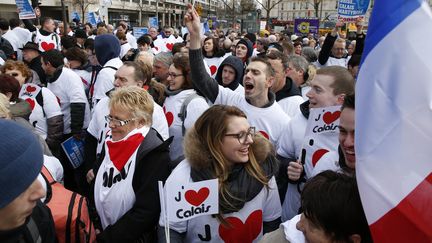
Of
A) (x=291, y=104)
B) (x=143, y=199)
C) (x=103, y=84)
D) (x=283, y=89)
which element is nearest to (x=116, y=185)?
(x=143, y=199)

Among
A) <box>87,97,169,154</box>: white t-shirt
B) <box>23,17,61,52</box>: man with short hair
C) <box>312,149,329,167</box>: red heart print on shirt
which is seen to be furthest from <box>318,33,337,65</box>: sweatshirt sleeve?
<box>23,17,61,52</box>: man with short hair

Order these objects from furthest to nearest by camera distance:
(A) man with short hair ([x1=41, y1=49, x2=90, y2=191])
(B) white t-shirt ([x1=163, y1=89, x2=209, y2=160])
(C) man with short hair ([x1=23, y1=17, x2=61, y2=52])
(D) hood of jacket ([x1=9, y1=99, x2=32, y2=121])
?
(C) man with short hair ([x1=23, y1=17, x2=61, y2=52]), (A) man with short hair ([x1=41, y1=49, x2=90, y2=191]), (B) white t-shirt ([x1=163, y1=89, x2=209, y2=160]), (D) hood of jacket ([x1=9, y1=99, x2=32, y2=121])

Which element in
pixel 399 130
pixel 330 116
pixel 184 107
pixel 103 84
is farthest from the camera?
pixel 103 84

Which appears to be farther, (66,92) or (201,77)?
(66,92)

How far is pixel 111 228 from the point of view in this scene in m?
2.48

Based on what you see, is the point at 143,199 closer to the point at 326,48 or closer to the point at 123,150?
the point at 123,150

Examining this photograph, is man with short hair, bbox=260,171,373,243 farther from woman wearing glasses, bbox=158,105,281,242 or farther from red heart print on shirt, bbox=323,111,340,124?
Result: red heart print on shirt, bbox=323,111,340,124

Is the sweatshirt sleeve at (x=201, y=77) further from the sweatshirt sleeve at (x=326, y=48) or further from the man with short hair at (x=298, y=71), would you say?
the sweatshirt sleeve at (x=326, y=48)

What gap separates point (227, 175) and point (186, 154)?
292mm

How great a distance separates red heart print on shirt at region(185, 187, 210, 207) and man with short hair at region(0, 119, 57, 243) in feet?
2.47

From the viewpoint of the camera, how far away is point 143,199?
2443 millimetres

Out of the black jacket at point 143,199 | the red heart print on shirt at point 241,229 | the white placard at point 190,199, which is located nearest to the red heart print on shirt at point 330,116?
the red heart print on shirt at point 241,229

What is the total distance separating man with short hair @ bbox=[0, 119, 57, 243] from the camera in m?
1.31

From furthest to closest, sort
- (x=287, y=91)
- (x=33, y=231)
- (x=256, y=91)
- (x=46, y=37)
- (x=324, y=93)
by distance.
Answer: (x=46, y=37) → (x=287, y=91) → (x=256, y=91) → (x=324, y=93) → (x=33, y=231)
